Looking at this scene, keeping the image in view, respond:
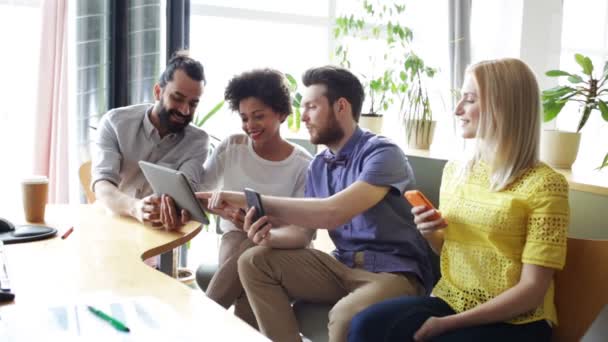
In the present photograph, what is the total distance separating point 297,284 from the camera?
73.7 inches

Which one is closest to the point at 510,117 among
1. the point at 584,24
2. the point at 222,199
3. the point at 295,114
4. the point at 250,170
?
the point at 222,199

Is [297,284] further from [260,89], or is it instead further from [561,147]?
[561,147]

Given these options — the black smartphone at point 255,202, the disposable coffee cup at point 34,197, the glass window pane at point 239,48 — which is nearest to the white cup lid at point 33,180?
the disposable coffee cup at point 34,197

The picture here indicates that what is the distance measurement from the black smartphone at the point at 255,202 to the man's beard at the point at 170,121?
2.15ft

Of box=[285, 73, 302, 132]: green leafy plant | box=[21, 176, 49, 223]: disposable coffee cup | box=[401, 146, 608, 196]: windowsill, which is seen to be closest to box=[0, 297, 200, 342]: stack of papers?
box=[21, 176, 49, 223]: disposable coffee cup

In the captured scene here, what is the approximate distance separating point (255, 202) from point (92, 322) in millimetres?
794

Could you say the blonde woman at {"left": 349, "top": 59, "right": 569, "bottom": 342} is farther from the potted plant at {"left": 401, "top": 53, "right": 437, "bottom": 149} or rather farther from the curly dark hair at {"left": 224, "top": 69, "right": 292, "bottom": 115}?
the potted plant at {"left": 401, "top": 53, "right": 437, "bottom": 149}

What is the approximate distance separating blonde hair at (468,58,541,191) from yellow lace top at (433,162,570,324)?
4 centimetres

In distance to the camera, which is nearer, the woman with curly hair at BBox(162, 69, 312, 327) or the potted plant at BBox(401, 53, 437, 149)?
the woman with curly hair at BBox(162, 69, 312, 327)

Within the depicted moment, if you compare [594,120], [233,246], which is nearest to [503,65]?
[233,246]

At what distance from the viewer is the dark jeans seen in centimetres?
154

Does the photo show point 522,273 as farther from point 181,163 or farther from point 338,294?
point 181,163

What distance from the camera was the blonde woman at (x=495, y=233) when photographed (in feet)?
4.95

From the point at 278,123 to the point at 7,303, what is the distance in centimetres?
127
